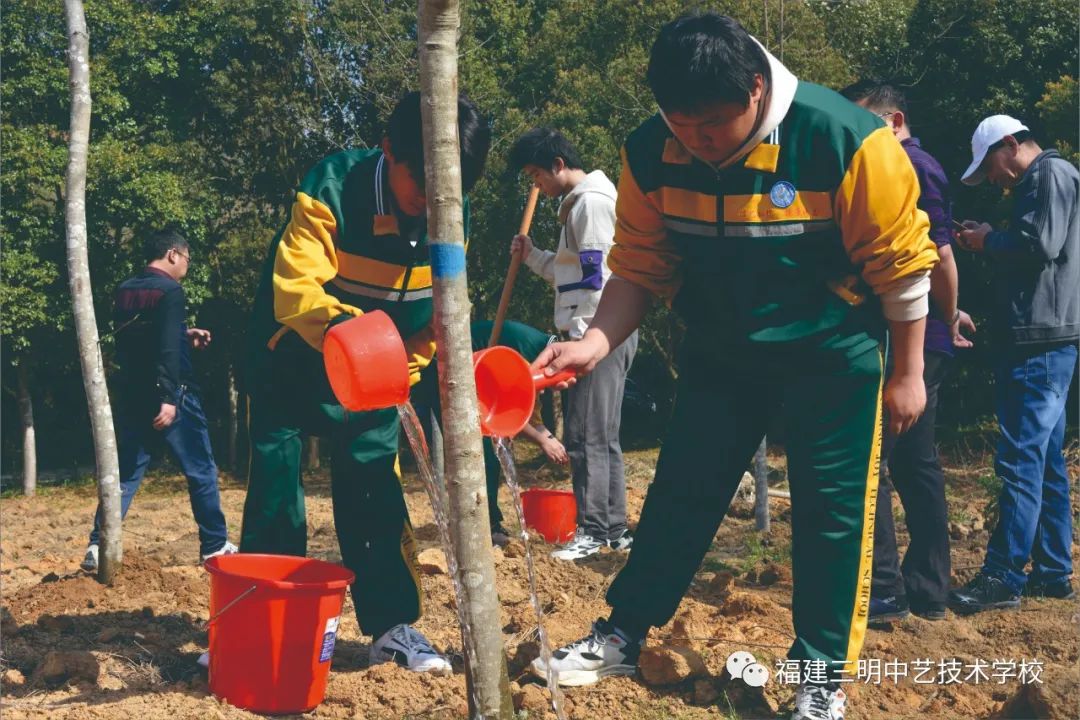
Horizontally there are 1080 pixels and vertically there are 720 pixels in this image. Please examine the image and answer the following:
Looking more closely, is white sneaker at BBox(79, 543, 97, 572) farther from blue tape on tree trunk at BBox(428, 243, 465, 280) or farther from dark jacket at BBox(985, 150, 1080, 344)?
dark jacket at BBox(985, 150, 1080, 344)

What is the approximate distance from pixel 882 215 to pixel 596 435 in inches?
129

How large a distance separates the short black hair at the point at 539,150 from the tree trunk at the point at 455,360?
3.27m

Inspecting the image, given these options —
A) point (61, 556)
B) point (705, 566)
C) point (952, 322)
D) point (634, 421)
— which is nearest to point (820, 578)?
point (952, 322)

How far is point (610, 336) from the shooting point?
3.49m

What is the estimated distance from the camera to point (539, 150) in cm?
612

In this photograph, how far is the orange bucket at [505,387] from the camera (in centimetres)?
319

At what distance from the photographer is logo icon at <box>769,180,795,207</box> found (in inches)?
119

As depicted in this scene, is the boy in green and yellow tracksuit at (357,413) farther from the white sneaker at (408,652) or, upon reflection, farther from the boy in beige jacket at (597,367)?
the boy in beige jacket at (597,367)

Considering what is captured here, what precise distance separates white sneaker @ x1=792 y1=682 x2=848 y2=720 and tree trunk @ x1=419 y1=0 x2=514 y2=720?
877 mm

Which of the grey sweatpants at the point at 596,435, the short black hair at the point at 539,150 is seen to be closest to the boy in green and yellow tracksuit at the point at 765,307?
the grey sweatpants at the point at 596,435

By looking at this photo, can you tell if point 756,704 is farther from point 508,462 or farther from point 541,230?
point 541,230

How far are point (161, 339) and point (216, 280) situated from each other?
1276 cm

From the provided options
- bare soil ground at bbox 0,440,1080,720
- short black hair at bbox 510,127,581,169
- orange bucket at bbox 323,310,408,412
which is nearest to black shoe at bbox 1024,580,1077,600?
bare soil ground at bbox 0,440,1080,720

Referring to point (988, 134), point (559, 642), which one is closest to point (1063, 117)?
point (988, 134)
